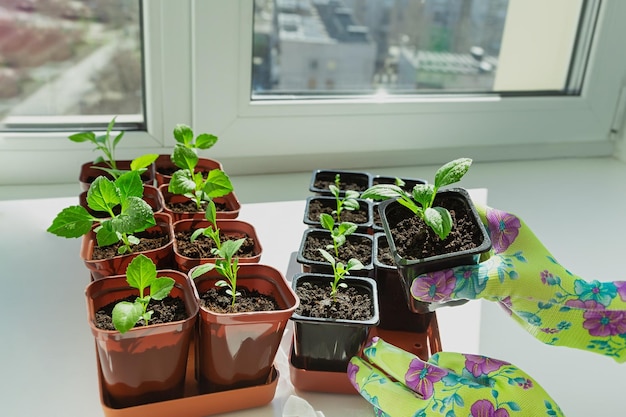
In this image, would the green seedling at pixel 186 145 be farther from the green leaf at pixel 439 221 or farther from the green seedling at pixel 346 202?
the green leaf at pixel 439 221

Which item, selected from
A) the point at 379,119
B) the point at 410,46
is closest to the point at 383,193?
the point at 379,119

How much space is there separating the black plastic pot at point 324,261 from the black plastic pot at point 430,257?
0.10 m

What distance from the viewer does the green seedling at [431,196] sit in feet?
2.39

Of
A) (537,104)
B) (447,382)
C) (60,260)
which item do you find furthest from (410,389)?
(537,104)

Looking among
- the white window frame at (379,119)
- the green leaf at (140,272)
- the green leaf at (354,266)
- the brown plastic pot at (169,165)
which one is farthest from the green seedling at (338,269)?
the white window frame at (379,119)

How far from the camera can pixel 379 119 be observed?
1.37m

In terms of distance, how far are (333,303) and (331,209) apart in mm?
284

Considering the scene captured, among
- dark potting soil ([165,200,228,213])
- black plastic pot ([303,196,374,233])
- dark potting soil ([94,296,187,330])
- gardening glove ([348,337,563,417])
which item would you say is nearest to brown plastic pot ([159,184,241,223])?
dark potting soil ([165,200,228,213])

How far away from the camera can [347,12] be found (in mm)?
1328

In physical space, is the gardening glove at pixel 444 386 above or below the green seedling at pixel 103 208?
below

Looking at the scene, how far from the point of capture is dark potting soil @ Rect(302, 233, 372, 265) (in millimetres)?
921

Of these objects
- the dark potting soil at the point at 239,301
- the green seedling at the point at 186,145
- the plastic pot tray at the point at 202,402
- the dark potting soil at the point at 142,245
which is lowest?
the plastic pot tray at the point at 202,402

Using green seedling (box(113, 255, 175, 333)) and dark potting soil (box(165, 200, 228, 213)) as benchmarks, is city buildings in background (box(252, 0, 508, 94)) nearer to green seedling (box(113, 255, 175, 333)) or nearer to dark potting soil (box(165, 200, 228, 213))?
dark potting soil (box(165, 200, 228, 213))

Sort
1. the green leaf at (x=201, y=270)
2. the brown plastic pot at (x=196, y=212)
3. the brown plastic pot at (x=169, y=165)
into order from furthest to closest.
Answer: the brown plastic pot at (x=169, y=165) < the brown plastic pot at (x=196, y=212) < the green leaf at (x=201, y=270)
